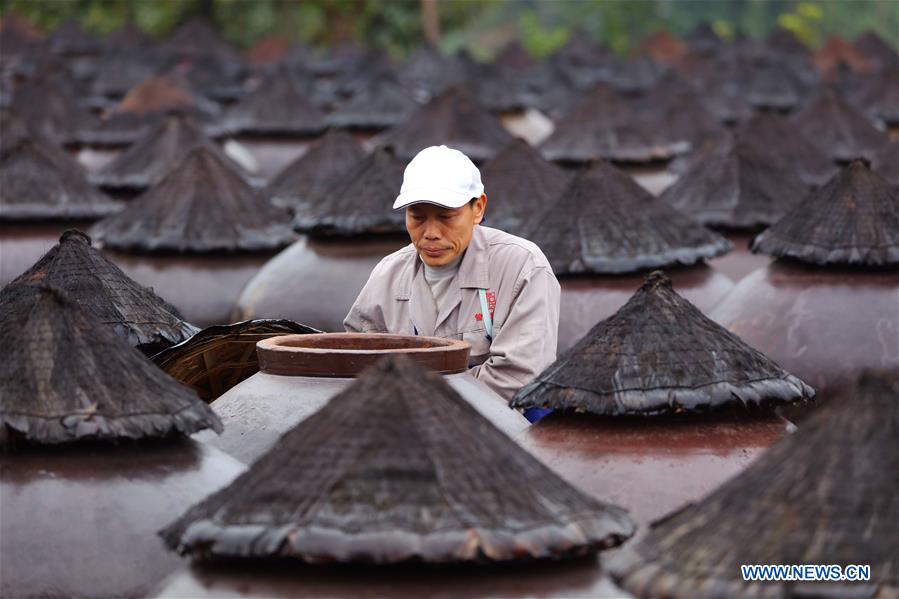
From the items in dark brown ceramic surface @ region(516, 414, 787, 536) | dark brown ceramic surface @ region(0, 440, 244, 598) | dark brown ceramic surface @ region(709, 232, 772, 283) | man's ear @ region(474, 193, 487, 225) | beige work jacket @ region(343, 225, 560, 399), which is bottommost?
dark brown ceramic surface @ region(0, 440, 244, 598)

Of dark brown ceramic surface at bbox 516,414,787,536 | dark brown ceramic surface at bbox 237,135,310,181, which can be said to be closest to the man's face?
dark brown ceramic surface at bbox 516,414,787,536

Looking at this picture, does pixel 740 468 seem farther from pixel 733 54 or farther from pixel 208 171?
pixel 733 54

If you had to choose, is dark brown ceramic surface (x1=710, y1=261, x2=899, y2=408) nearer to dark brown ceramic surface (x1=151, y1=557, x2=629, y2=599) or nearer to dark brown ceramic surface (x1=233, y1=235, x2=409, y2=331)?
dark brown ceramic surface (x1=233, y1=235, x2=409, y2=331)

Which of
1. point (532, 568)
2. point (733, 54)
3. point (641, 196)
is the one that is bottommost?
point (532, 568)

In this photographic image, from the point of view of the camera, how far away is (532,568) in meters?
3.21

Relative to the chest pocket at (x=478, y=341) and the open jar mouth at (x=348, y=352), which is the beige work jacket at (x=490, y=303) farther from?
the open jar mouth at (x=348, y=352)

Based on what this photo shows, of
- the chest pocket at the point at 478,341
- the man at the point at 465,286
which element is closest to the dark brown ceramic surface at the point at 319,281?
the man at the point at 465,286

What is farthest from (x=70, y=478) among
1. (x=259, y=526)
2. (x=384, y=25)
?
(x=384, y=25)

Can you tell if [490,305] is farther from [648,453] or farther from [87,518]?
[87,518]

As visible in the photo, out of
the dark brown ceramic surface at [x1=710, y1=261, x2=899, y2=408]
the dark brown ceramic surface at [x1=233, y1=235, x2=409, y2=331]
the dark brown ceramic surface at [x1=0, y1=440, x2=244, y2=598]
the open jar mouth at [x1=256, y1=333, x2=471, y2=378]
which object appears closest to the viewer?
the dark brown ceramic surface at [x1=0, y1=440, x2=244, y2=598]

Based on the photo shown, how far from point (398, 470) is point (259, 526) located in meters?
0.25

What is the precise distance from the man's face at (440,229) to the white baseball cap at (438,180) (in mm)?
59

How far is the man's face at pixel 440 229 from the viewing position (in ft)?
17.0

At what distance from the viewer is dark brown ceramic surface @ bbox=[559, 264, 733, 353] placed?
7098mm
